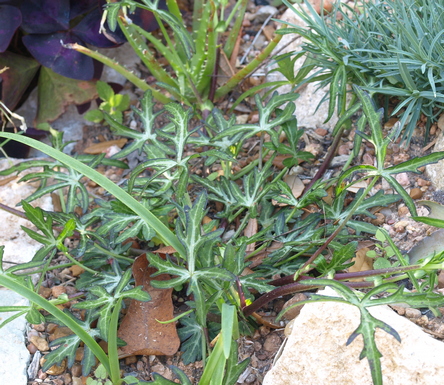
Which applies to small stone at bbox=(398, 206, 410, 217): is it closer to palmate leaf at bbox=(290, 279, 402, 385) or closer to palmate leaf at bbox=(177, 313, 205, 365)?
palmate leaf at bbox=(290, 279, 402, 385)

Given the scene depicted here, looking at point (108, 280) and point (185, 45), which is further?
point (185, 45)

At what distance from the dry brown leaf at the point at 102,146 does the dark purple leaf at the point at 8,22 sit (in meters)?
0.52

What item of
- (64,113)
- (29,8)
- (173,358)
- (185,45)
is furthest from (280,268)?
(29,8)

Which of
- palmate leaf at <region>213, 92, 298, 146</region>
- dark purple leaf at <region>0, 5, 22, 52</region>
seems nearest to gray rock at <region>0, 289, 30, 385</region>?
palmate leaf at <region>213, 92, 298, 146</region>

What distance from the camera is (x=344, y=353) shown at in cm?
123

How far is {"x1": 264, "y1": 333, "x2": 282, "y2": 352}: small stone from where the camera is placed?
4.75ft

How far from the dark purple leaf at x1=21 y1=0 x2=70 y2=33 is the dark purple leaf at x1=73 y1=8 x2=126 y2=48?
6cm

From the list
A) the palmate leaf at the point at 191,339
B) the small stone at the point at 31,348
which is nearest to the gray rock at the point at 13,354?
the small stone at the point at 31,348

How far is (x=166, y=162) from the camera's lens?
1.48m

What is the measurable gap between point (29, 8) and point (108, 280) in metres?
1.34

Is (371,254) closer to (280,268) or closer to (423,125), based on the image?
(280,268)

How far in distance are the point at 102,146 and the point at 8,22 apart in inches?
24.4

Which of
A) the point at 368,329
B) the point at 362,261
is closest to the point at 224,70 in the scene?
the point at 362,261

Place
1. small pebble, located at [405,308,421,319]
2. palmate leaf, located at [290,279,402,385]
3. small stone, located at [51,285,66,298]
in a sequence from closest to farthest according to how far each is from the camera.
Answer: palmate leaf, located at [290,279,402,385], small pebble, located at [405,308,421,319], small stone, located at [51,285,66,298]
